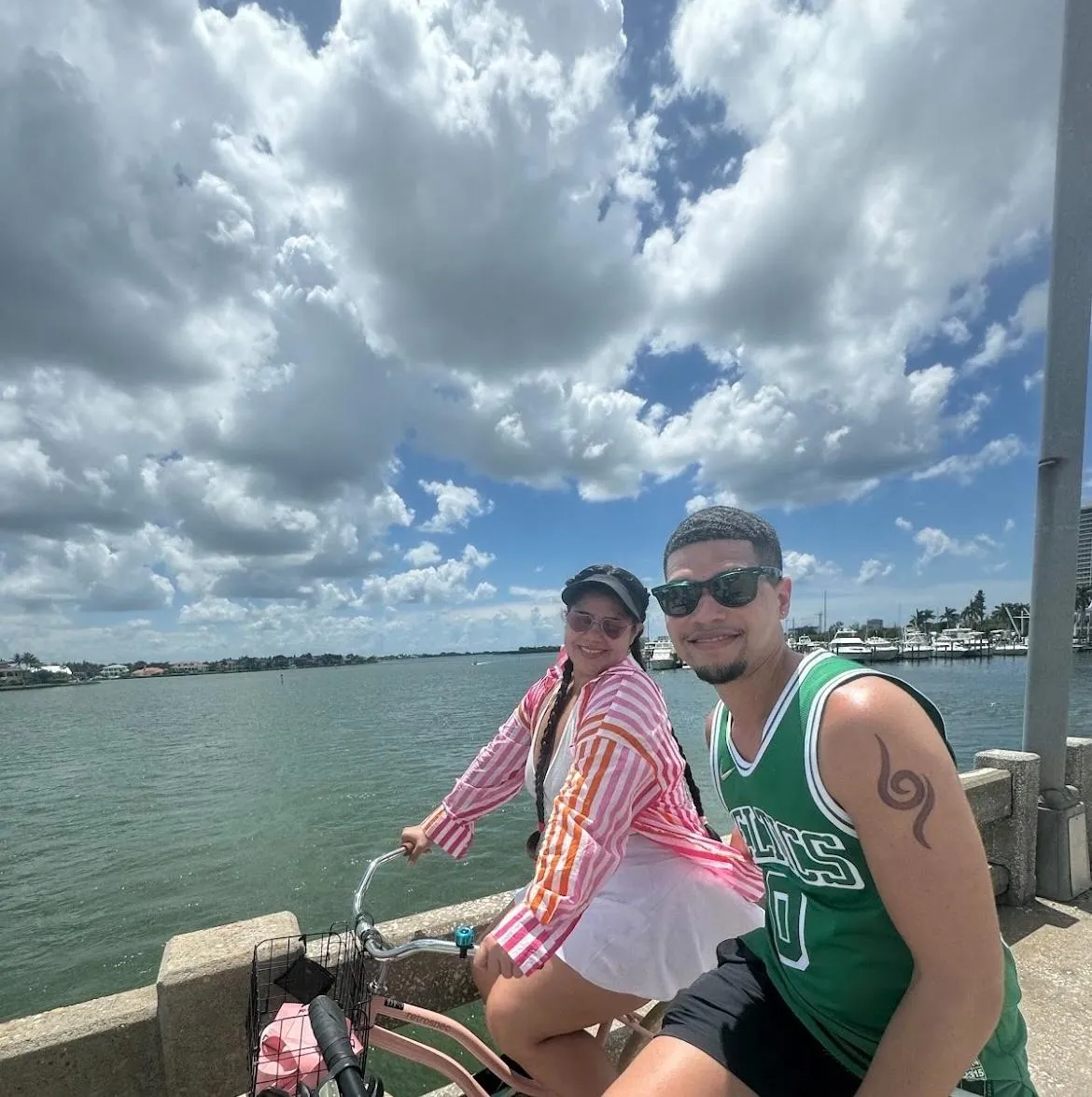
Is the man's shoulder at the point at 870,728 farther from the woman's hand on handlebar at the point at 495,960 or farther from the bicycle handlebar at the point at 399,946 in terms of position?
the bicycle handlebar at the point at 399,946

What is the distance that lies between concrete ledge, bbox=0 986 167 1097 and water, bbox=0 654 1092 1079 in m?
7.50

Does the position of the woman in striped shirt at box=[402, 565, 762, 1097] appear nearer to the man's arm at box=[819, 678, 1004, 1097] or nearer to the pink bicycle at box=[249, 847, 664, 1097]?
the pink bicycle at box=[249, 847, 664, 1097]

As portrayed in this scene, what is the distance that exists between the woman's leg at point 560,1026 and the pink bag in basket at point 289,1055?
0.51m

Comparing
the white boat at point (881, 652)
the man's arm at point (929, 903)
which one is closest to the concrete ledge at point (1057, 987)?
the man's arm at point (929, 903)

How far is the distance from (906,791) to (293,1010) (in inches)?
68.9

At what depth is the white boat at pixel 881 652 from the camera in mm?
94812

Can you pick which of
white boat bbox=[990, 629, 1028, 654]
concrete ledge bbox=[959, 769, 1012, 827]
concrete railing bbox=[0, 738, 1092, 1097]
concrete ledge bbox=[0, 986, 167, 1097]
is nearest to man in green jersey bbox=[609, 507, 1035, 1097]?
concrete railing bbox=[0, 738, 1092, 1097]

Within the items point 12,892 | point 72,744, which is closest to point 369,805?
point 12,892

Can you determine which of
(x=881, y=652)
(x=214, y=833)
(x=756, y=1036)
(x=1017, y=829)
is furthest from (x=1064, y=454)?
(x=881, y=652)

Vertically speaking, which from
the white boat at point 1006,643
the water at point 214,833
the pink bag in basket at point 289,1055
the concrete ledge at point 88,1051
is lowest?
the water at point 214,833

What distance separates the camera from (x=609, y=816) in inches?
75.6

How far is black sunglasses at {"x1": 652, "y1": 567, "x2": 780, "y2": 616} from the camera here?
181 centimetres

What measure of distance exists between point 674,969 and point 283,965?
4.21 ft

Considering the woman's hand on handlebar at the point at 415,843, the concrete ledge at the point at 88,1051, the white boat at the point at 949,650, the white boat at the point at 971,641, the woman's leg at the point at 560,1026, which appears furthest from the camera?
the white boat at the point at 971,641
